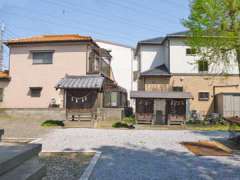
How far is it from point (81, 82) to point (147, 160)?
39.2 feet

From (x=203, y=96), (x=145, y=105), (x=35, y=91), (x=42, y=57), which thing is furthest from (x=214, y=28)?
(x=35, y=91)

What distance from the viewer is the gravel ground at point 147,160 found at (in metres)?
5.28

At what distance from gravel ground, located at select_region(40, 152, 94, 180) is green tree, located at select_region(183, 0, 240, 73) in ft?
23.7

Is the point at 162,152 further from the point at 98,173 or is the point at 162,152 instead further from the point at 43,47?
the point at 43,47

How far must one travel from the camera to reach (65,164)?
607 centimetres

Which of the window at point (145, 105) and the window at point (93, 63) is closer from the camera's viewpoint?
the window at point (145, 105)

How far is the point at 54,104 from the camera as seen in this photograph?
777 inches

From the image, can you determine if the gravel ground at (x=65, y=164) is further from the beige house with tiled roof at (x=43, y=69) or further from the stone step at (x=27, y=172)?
the beige house with tiled roof at (x=43, y=69)

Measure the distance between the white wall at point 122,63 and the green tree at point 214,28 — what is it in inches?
753

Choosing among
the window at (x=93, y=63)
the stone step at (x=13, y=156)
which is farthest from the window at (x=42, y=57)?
the stone step at (x=13, y=156)

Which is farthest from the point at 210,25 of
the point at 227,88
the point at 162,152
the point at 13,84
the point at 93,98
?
the point at 13,84

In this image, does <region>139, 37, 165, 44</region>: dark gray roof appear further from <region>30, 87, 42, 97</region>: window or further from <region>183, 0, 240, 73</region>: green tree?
<region>183, 0, 240, 73</region>: green tree

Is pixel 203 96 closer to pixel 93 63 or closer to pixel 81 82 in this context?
pixel 93 63

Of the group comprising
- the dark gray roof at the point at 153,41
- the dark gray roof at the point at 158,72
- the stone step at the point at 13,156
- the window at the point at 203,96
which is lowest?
the stone step at the point at 13,156
